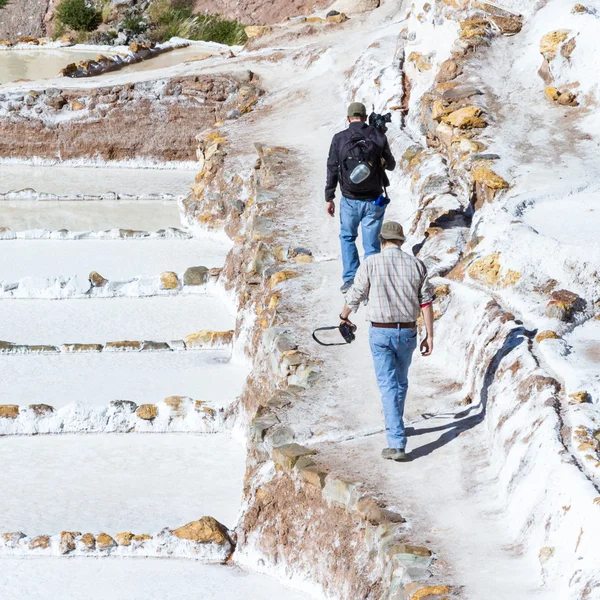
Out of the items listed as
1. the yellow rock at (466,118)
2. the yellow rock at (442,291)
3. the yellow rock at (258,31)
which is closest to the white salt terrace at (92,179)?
the yellow rock at (258,31)

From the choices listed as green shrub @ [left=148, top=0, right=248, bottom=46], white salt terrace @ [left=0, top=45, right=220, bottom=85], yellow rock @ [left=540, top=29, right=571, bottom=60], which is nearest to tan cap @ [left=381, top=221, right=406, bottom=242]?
yellow rock @ [left=540, top=29, right=571, bottom=60]

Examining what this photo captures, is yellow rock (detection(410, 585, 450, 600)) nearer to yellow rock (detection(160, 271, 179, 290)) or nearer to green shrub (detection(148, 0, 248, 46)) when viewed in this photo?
yellow rock (detection(160, 271, 179, 290))

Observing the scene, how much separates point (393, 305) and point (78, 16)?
84.4 feet

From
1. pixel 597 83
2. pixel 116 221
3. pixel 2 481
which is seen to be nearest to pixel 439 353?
pixel 2 481

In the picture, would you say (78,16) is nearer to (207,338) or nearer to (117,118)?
(117,118)

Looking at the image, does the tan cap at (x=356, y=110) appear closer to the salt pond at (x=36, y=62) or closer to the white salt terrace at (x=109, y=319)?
the white salt terrace at (x=109, y=319)

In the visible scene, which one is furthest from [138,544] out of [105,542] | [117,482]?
[117,482]

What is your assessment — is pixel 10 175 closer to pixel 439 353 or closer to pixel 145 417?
pixel 145 417

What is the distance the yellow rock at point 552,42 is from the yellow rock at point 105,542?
8.87 meters

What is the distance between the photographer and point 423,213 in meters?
12.2

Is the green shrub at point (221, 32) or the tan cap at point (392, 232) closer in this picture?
the tan cap at point (392, 232)

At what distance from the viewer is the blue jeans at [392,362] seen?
23.6 ft

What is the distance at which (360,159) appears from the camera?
9.30m

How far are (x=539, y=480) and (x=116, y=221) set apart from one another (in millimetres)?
13001
